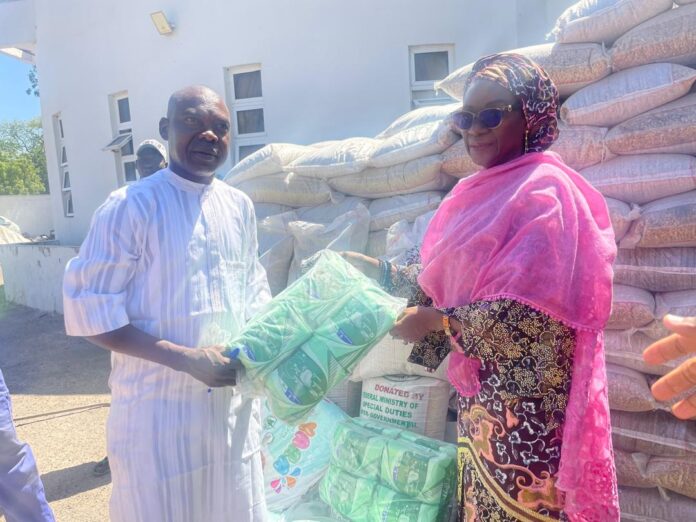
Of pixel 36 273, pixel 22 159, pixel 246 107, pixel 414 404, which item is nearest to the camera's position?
pixel 414 404

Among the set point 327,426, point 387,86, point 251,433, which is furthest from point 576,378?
point 387,86

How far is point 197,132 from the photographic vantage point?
1522 millimetres

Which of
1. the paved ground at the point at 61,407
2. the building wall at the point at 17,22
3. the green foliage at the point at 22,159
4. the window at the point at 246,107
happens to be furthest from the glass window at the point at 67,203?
the green foliage at the point at 22,159

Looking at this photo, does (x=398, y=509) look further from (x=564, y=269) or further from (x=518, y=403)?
(x=564, y=269)

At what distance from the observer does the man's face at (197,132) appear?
1.51 metres

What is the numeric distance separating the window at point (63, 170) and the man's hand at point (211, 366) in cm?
911

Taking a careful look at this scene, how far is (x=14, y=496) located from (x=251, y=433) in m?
1.36

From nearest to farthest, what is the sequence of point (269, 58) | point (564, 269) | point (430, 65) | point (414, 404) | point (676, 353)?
point (676, 353), point (564, 269), point (414, 404), point (430, 65), point (269, 58)

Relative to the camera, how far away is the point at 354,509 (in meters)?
2.33

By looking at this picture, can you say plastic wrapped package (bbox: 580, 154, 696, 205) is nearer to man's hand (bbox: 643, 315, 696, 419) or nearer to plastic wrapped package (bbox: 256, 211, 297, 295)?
man's hand (bbox: 643, 315, 696, 419)

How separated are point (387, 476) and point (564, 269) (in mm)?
1381

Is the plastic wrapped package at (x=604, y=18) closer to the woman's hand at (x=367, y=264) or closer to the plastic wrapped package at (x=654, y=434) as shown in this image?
the woman's hand at (x=367, y=264)

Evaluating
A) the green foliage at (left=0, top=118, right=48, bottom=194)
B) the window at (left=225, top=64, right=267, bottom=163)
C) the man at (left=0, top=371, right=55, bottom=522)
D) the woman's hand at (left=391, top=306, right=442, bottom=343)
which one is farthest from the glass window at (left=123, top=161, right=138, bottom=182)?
the green foliage at (left=0, top=118, right=48, bottom=194)

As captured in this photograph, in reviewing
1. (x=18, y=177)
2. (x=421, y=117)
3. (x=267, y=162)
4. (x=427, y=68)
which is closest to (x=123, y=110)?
(x=427, y=68)
